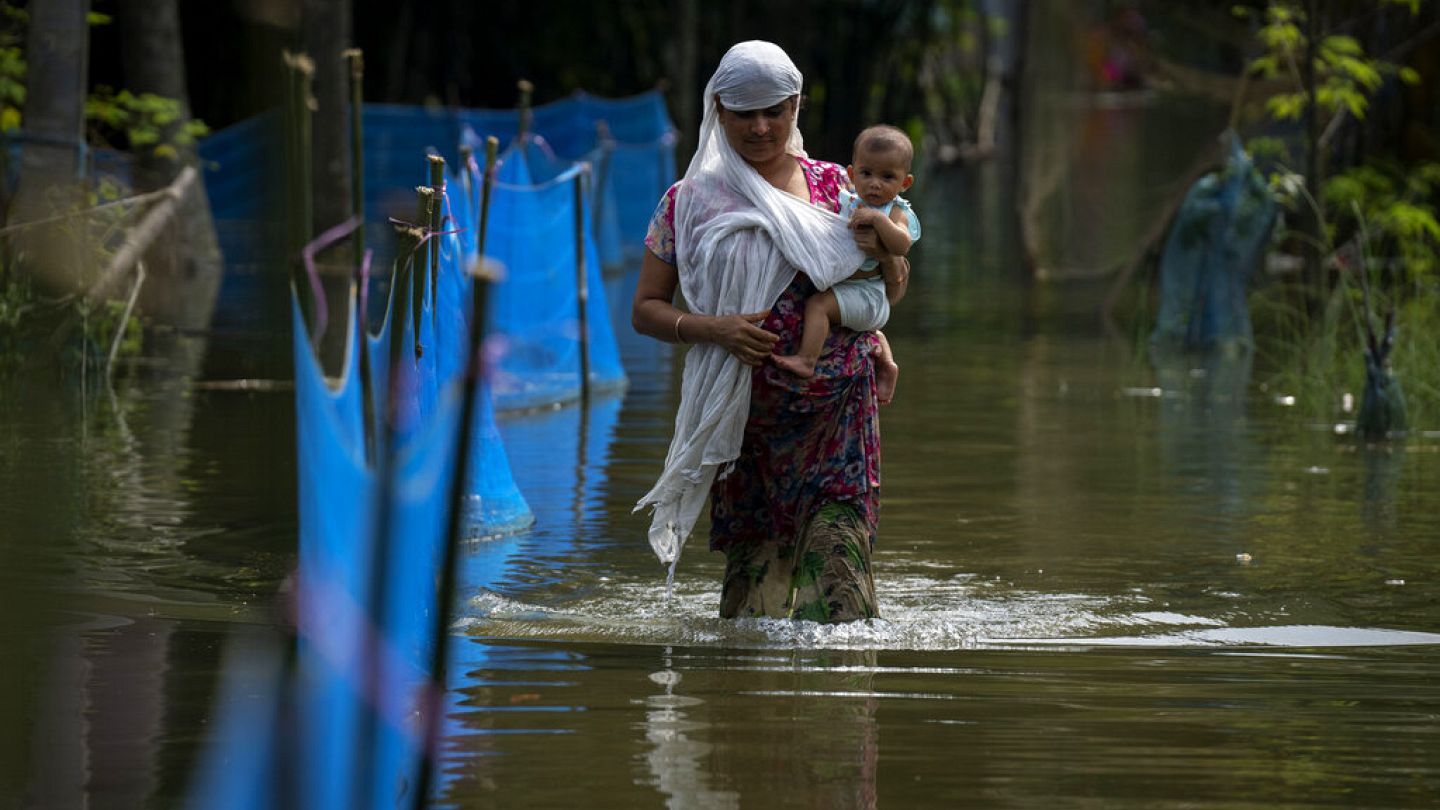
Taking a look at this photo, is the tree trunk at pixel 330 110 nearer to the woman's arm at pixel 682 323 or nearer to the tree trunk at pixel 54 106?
the tree trunk at pixel 54 106

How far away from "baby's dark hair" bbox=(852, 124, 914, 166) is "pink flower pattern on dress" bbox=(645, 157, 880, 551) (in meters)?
0.25

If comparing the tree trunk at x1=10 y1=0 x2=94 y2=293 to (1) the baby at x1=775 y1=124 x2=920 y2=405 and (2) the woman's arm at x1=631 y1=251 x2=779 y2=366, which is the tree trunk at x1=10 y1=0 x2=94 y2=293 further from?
(1) the baby at x1=775 y1=124 x2=920 y2=405

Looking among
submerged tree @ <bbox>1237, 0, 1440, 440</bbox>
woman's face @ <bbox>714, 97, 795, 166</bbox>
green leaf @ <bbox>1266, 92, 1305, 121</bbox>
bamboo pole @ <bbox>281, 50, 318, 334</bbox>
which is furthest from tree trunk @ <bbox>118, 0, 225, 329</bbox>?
bamboo pole @ <bbox>281, 50, 318, 334</bbox>

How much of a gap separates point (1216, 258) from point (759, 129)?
9507mm

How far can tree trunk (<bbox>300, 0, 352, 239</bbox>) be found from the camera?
2031cm

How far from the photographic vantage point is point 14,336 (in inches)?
454

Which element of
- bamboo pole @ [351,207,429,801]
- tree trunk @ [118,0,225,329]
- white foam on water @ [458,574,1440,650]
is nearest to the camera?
bamboo pole @ [351,207,429,801]

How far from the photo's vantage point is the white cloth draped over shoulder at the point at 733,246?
6.06 meters

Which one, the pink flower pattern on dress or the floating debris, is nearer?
the pink flower pattern on dress

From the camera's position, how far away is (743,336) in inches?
240

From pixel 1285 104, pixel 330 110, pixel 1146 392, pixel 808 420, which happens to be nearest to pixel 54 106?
pixel 1146 392

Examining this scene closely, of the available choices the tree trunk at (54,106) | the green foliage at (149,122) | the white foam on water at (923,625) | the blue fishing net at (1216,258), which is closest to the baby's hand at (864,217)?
the white foam on water at (923,625)

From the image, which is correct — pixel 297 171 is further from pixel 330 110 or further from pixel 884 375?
pixel 330 110

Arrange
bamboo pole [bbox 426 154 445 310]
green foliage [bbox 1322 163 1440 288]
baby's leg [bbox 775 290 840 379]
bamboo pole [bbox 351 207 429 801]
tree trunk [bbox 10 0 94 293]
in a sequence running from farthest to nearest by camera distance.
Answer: green foliage [bbox 1322 163 1440 288]
tree trunk [bbox 10 0 94 293]
bamboo pole [bbox 426 154 445 310]
baby's leg [bbox 775 290 840 379]
bamboo pole [bbox 351 207 429 801]
